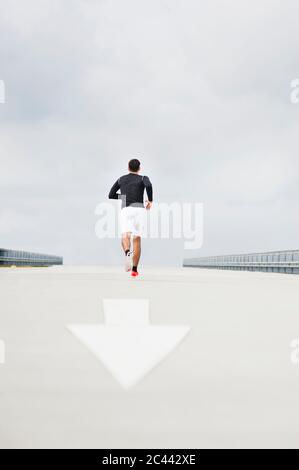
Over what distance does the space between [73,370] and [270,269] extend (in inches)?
1044

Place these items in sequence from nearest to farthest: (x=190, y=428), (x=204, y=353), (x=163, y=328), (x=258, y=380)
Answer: (x=190, y=428), (x=258, y=380), (x=204, y=353), (x=163, y=328)

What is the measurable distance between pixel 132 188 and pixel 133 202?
0.27 meters

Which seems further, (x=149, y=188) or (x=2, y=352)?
(x=149, y=188)

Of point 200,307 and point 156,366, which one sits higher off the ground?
point 200,307

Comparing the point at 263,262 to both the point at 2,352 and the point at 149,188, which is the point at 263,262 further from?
the point at 2,352

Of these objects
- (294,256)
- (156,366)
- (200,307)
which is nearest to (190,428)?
(156,366)

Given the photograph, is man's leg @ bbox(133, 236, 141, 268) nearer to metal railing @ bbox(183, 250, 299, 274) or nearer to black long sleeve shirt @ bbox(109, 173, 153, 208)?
black long sleeve shirt @ bbox(109, 173, 153, 208)

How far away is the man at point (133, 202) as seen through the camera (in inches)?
554

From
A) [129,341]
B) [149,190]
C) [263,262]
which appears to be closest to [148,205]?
[149,190]

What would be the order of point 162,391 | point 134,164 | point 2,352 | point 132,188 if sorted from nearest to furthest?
point 162,391 < point 2,352 < point 132,188 < point 134,164

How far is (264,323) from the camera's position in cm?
617

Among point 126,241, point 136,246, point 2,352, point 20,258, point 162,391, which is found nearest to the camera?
point 162,391

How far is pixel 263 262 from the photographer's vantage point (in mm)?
31609
